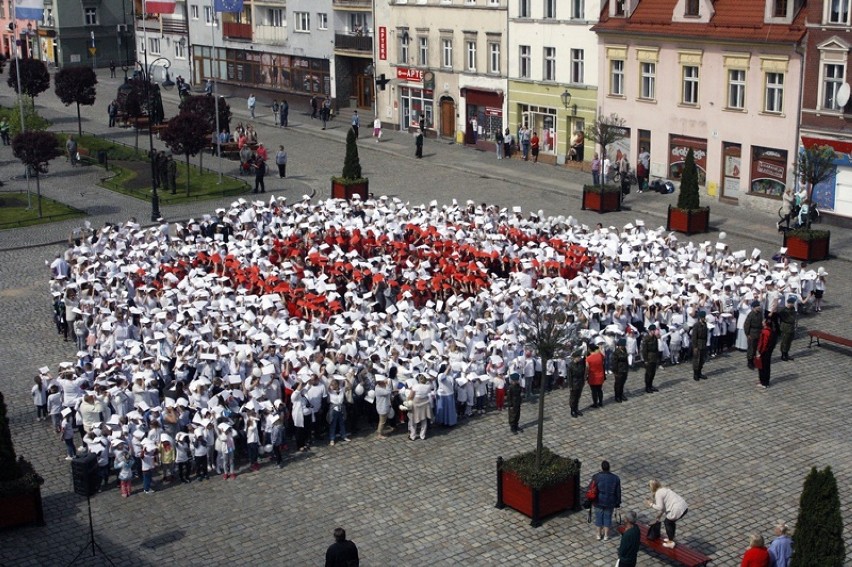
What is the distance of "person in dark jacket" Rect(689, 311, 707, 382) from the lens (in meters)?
29.5

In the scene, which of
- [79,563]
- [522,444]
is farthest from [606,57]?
[79,563]

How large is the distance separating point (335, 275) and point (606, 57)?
2387cm

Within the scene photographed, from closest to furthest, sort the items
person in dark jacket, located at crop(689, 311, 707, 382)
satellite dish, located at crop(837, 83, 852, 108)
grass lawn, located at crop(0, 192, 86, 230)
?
person in dark jacket, located at crop(689, 311, 707, 382) < satellite dish, located at crop(837, 83, 852, 108) < grass lawn, located at crop(0, 192, 86, 230)

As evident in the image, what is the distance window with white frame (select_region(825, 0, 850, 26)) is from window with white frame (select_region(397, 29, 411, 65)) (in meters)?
26.6

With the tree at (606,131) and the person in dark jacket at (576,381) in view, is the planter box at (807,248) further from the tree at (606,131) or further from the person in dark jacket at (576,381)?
the person in dark jacket at (576,381)

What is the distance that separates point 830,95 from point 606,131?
8.51 metres

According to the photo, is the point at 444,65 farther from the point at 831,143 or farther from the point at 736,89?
the point at 831,143

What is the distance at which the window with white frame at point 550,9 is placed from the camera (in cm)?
5748

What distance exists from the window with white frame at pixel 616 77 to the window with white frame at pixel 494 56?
7691 mm

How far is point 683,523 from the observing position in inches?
885

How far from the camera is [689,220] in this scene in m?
44.2

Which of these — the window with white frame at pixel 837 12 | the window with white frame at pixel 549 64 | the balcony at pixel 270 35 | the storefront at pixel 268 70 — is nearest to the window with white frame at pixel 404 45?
the storefront at pixel 268 70

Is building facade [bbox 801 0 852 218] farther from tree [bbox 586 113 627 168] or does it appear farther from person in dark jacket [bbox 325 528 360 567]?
person in dark jacket [bbox 325 528 360 567]

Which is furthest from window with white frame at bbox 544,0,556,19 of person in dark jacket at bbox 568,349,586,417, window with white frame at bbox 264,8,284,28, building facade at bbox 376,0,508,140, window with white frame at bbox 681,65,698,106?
person in dark jacket at bbox 568,349,586,417
